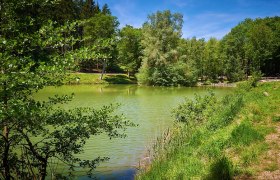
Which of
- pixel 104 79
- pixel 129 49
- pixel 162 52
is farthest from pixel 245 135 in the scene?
pixel 129 49

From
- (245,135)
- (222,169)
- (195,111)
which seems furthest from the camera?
(195,111)

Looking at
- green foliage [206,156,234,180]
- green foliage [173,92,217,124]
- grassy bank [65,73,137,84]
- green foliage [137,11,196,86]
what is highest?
green foliage [137,11,196,86]

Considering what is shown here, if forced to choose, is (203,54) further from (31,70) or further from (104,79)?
(31,70)

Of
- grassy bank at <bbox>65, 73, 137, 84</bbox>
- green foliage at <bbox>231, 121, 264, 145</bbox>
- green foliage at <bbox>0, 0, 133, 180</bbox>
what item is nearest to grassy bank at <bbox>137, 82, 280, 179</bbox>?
green foliage at <bbox>231, 121, 264, 145</bbox>

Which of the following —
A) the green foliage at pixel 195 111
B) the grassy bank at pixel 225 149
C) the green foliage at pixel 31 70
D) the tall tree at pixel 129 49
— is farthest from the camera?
the tall tree at pixel 129 49

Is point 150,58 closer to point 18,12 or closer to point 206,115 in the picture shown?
point 206,115

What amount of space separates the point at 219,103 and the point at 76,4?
268 feet

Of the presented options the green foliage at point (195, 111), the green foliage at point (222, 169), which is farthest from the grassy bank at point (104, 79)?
the green foliage at point (222, 169)

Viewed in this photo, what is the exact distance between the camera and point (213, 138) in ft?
41.8

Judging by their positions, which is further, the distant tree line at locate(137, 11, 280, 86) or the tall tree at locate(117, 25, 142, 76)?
the tall tree at locate(117, 25, 142, 76)

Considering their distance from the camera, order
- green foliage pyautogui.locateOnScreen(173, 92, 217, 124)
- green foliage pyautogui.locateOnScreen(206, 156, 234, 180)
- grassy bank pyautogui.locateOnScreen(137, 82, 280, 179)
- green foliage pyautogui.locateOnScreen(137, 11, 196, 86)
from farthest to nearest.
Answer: green foliage pyautogui.locateOnScreen(137, 11, 196, 86) < green foliage pyautogui.locateOnScreen(173, 92, 217, 124) < grassy bank pyautogui.locateOnScreen(137, 82, 280, 179) < green foliage pyautogui.locateOnScreen(206, 156, 234, 180)

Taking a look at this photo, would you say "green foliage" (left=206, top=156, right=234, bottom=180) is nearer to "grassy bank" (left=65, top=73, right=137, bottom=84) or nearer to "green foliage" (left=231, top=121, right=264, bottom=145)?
"green foliage" (left=231, top=121, right=264, bottom=145)

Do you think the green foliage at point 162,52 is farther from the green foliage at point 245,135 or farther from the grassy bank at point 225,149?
the green foliage at point 245,135

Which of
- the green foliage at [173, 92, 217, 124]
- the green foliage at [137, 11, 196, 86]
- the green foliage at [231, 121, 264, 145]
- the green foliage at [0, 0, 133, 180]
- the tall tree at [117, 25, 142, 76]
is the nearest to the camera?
the green foliage at [0, 0, 133, 180]
